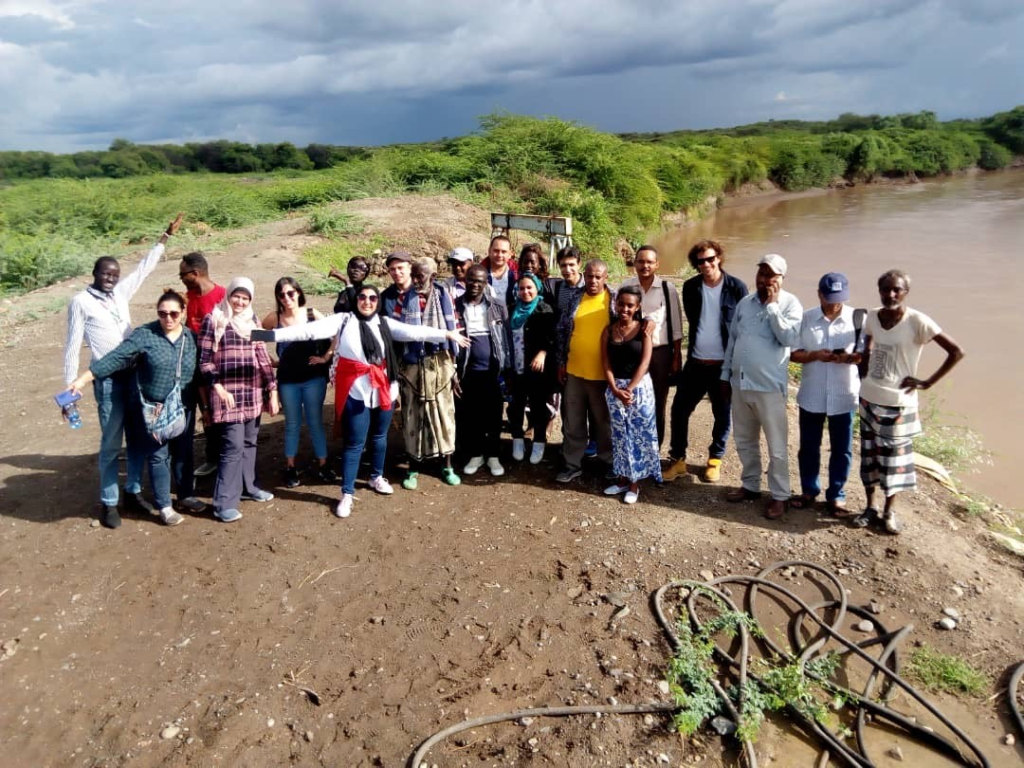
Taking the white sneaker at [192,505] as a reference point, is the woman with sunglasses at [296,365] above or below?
above

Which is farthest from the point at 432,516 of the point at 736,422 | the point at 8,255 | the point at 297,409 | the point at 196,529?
the point at 8,255

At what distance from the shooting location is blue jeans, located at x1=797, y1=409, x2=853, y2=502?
4051 mm

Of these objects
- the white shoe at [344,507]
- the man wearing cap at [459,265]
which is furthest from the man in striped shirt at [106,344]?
the man wearing cap at [459,265]

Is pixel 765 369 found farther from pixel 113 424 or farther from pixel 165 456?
pixel 113 424

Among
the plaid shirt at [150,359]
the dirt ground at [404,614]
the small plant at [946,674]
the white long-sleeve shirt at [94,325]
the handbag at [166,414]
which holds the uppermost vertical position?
the white long-sleeve shirt at [94,325]

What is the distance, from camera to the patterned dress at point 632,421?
166 inches

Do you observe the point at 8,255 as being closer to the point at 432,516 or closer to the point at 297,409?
the point at 297,409

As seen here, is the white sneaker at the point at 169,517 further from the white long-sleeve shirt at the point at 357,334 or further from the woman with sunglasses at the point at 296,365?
the white long-sleeve shirt at the point at 357,334

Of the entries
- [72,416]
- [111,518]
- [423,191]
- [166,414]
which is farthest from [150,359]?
[423,191]

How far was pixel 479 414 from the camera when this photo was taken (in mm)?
4742

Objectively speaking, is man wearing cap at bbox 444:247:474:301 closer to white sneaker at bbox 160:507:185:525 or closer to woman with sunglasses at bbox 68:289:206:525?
woman with sunglasses at bbox 68:289:206:525

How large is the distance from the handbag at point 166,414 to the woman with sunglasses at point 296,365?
580mm

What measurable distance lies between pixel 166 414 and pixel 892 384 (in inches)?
165

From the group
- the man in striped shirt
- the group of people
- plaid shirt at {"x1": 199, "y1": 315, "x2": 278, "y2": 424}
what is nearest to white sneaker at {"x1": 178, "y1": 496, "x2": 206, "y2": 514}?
the group of people
